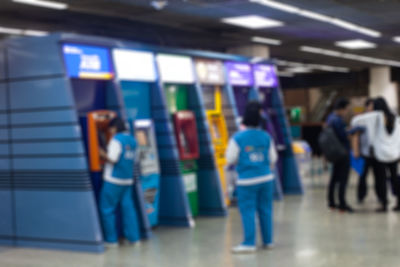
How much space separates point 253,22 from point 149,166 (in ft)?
13.3

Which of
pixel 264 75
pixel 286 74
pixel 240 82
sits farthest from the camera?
pixel 286 74

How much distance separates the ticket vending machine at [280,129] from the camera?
1050 cm

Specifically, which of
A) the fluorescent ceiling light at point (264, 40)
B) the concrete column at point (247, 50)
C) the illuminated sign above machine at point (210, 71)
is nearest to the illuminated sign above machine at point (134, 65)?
the illuminated sign above machine at point (210, 71)

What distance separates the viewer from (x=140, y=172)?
23.6 feet

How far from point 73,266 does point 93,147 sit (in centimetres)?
129

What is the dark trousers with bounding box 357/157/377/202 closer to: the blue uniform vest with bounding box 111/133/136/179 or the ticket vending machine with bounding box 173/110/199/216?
the ticket vending machine with bounding box 173/110/199/216

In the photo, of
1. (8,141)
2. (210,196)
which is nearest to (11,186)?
(8,141)

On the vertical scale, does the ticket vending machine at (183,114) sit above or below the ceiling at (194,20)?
below

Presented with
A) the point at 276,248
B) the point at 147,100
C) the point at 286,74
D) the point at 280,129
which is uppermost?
the point at 286,74

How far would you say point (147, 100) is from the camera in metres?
7.68

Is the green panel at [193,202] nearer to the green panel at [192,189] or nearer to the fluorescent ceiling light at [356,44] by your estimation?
the green panel at [192,189]

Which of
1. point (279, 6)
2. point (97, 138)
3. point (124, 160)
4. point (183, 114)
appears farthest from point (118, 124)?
point (279, 6)

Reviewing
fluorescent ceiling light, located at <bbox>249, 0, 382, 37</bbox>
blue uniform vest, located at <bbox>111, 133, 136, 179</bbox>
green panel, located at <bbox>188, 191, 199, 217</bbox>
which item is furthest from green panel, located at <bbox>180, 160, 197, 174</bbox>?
fluorescent ceiling light, located at <bbox>249, 0, 382, 37</bbox>

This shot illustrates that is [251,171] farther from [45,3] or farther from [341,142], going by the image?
[45,3]
